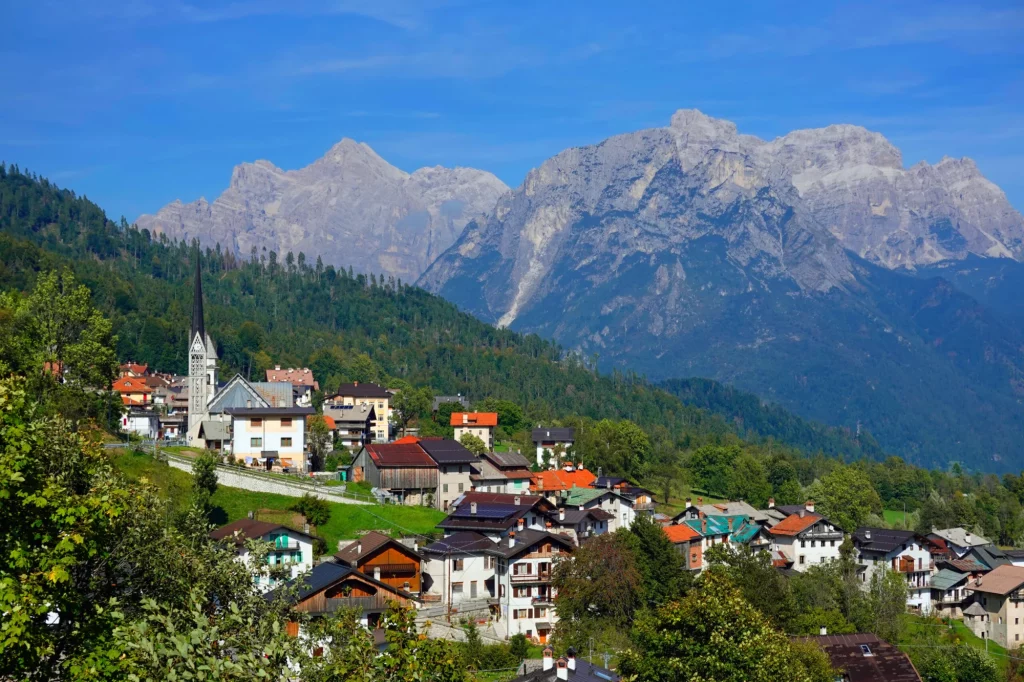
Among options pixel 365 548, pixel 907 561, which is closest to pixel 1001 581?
pixel 907 561

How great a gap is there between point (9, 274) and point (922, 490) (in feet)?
416

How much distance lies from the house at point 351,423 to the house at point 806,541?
46.2 metres

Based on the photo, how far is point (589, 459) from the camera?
124688 mm

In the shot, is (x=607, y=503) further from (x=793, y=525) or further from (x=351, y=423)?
(x=351, y=423)

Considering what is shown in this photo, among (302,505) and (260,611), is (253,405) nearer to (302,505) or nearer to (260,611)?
(302,505)

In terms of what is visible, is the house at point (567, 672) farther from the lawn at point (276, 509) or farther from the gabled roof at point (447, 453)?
the gabled roof at point (447, 453)

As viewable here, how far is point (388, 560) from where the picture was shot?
65938mm

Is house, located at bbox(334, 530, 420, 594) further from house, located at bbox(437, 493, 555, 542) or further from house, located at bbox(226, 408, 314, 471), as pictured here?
house, located at bbox(226, 408, 314, 471)

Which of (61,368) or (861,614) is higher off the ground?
(61,368)

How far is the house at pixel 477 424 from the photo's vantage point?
427 feet

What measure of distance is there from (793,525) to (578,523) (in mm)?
25569

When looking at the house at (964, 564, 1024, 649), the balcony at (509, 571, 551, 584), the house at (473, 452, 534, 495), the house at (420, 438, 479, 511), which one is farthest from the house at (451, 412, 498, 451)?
the balcony at (509, 571, 551, 584)

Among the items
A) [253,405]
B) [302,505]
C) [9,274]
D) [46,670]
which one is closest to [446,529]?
[302,505]

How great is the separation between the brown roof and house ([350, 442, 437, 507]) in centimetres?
4488
